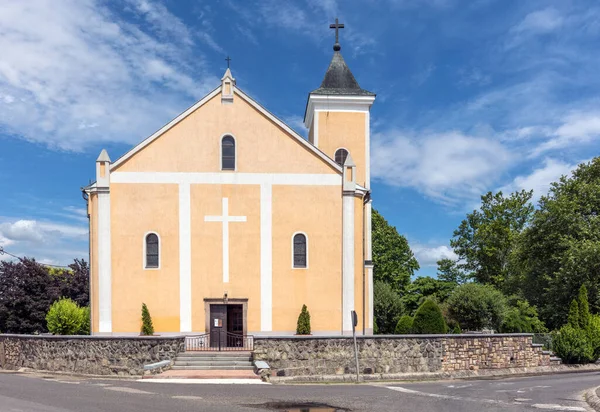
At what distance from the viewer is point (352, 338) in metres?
20.2

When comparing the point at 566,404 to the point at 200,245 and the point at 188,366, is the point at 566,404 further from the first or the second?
the point at 200,245

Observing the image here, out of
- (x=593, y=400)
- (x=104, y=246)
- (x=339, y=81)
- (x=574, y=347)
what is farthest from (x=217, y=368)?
(x=339, y=81)

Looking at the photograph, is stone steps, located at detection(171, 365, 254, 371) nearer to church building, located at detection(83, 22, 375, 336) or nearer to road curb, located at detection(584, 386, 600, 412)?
church building, located at detection(83, 22, 375, 336)

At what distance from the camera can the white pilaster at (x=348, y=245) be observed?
1009 inches

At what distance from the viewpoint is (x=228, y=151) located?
2645cm

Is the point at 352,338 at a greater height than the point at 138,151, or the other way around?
the point at 138,151

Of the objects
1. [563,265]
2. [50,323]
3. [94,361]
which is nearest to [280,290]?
[94,361]

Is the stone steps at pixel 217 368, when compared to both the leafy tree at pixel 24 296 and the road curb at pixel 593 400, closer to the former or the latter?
the road curb at pixel 593 400

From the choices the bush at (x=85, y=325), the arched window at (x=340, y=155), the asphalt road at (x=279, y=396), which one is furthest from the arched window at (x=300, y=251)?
the bush at (x=85, y=325)

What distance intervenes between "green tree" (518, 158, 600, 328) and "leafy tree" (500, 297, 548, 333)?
1.20 meters

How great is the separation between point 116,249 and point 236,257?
17.2 feet

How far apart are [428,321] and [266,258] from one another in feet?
26.9

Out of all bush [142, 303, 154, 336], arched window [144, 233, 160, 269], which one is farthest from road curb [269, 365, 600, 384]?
arched window [144, 233, 160, 269]

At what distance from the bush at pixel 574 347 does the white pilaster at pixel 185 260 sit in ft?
54.8
